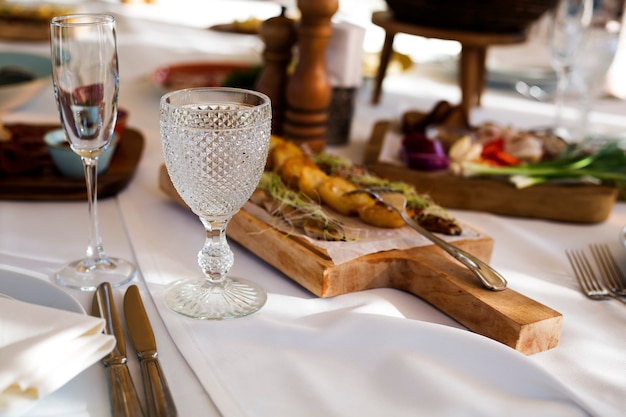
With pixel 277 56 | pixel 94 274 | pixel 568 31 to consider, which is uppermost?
pixel 568 31

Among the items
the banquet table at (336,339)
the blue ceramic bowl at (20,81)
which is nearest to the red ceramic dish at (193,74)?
the blue ceramic bowl at (20,81)

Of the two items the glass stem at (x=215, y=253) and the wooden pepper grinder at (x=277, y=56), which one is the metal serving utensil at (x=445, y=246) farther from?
the wooden pepper grinder at (x=277, y=56)

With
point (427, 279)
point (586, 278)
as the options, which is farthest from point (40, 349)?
point (586, 278)

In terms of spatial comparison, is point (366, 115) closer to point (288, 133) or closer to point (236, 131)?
point (288, 133)

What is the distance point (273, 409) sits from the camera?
0.63 metres

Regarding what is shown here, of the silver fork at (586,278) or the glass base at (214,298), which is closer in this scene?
the glass base at (214,298)

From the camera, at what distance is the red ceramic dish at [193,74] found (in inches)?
64.2

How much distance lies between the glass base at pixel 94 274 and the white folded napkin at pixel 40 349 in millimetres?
202

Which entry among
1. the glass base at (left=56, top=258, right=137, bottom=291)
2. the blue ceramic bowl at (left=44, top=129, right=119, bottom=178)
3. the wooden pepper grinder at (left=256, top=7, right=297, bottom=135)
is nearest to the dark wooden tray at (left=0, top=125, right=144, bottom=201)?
the blue ceramic bowl at (left=44, top=129, right=119, bottom=178)

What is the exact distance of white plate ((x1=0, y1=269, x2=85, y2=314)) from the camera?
0.70 metres

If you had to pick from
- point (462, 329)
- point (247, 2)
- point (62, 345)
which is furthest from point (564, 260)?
point (247, 2)

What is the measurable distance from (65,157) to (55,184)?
47 millimetres

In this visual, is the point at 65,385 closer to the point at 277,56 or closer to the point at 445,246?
the point at 445,246

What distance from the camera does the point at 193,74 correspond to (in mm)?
1725
